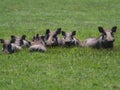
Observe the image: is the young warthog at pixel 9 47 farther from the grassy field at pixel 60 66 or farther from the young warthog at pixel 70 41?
the young warthog at pixel 70 41

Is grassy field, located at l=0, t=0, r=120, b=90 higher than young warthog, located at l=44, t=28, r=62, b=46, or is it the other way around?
young warthog, located at l=44, t=28, r=62, b=46

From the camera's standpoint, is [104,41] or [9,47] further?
[104,41]

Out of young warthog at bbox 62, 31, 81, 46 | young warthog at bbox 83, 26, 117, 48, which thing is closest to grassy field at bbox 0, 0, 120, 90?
young warthog at bbox 83, 26, 117, 48

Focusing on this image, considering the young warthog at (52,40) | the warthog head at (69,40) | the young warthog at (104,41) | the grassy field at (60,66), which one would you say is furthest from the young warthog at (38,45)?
the young warthog at (104,41)

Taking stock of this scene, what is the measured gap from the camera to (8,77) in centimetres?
1263

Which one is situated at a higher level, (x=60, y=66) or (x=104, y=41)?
(x=104, y=41)

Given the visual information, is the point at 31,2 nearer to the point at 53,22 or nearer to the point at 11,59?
the point at 53,22

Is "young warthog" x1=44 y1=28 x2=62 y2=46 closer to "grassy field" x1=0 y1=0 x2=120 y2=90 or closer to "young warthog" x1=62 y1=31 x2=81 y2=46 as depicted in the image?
"young warthog" x1=62 y1=31 x2=81 y2=46

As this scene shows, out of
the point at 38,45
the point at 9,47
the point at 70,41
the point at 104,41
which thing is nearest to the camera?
the point at 9,47

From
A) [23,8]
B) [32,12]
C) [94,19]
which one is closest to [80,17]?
[94,19]

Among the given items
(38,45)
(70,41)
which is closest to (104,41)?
(70,41)

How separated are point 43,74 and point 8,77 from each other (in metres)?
1.01

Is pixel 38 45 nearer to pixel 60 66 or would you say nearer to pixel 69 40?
pixel 69 40

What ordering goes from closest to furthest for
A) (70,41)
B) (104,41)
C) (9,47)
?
(9,47) < (104,41) < (70,41)
